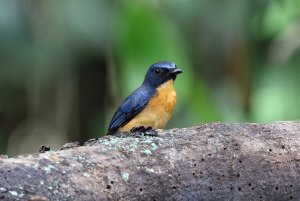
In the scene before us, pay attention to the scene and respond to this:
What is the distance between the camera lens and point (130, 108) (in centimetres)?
479

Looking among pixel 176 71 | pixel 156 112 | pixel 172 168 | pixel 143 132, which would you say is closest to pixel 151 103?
pixel 156 112

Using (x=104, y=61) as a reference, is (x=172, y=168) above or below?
above

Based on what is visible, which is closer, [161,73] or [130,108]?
[130,108]

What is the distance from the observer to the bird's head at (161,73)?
5000 mm

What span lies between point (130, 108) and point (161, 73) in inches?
15.9

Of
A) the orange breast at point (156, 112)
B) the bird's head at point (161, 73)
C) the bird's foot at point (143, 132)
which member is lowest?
the orange breast at point (156, 112)

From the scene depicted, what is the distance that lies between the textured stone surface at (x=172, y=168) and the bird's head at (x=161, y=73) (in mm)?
2147

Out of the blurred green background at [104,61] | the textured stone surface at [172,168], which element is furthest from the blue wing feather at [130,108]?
the textured stone surface at [172,168]

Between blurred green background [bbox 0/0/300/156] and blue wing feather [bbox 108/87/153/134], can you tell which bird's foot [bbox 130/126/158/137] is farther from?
blurred green background [bbox 0/0/300/156]

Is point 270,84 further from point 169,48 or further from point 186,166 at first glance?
point 186,166

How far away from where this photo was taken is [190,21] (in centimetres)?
708

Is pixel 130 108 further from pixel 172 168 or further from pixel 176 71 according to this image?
pixel 172 168

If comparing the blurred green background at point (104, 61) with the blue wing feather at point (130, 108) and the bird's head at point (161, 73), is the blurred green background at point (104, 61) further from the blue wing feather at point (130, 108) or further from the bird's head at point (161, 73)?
the blue wing feather at point (130, 108)

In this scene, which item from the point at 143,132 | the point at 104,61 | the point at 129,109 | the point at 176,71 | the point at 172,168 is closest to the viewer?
the point at 172,168
